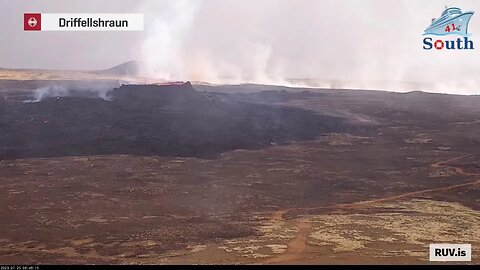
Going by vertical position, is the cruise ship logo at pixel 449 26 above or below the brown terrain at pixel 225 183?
above

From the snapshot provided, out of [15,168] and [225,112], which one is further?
[225,112]

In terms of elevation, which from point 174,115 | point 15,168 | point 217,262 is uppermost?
point 174,115

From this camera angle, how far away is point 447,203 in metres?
19.7

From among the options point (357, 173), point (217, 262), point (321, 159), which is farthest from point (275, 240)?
point (321, 159)

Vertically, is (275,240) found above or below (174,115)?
below

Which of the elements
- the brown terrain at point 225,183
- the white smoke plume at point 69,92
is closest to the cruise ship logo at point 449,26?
the brown terrain at point 225,183

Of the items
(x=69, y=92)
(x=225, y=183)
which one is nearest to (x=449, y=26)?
(x=225, y=183)

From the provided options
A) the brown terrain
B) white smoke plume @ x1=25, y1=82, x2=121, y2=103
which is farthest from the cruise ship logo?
white smoke plume @ x1=25, y1=82, x2=121, y2=103

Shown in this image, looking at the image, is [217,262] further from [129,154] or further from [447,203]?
[129,154]

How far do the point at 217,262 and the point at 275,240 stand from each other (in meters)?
2.65

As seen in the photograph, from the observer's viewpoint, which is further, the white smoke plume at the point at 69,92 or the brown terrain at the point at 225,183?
the white smoke plume at the point at 69,92

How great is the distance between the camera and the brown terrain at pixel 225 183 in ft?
44.9

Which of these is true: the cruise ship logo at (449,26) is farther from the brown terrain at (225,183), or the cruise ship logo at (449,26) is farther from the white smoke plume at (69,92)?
the white smoke plume at (69,92)

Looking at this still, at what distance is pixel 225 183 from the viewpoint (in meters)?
22.3
